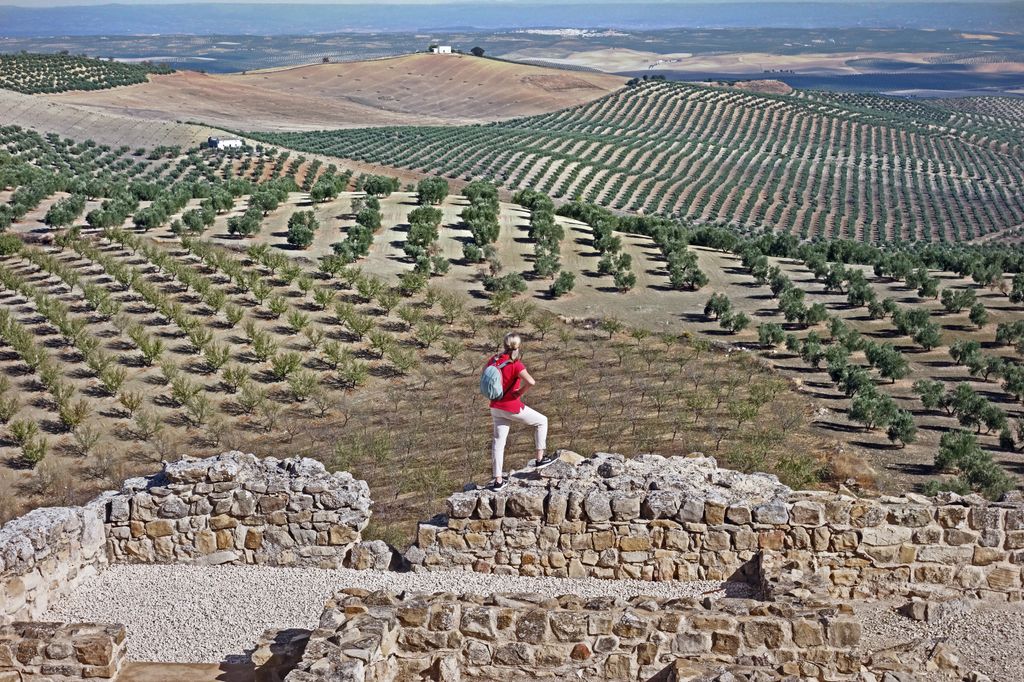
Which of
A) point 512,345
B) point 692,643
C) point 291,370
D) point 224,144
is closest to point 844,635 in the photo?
point 692,643

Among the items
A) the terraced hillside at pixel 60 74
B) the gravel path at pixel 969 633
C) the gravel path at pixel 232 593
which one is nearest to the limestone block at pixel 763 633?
the gravel path at pixel 969 633

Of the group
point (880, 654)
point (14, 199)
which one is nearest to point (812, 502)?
point (880, 654)

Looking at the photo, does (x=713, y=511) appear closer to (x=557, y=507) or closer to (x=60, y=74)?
(x=557, y=507)

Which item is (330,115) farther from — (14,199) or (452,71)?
(14,199)

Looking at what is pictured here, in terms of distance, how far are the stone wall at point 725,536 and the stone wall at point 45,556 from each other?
2.98m

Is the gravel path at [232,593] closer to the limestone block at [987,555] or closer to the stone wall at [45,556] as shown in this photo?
the stone wall at [45,556]

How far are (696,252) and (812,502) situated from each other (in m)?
32.5

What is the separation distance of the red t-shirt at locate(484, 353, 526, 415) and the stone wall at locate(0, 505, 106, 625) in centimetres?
393

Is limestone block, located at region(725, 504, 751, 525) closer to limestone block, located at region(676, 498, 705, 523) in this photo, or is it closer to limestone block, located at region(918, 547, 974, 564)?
limestone block, located at region(676, 498, 705, 523)

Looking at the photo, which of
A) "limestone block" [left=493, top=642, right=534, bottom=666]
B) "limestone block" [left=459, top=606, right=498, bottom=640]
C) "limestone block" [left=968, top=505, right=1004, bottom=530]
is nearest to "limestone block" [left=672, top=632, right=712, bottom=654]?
"limestone block" [left=493, top=642, right=534, bottom=666]

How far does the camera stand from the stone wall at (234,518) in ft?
35.4

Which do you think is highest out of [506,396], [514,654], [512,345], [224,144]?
[512,345]

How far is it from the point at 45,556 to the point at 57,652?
1.84m

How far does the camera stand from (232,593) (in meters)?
10.2
